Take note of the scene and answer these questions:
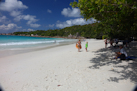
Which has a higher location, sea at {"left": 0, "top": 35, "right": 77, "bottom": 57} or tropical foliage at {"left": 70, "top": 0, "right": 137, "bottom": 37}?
tropical foliage at {"left": 70, "top": 0, "right": 137, "bottom": 37}

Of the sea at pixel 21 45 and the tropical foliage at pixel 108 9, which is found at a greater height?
the tropical foliage at pixel 108 9

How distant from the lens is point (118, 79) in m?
3.80

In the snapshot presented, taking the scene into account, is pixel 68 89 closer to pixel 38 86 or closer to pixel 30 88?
pixel 38 86

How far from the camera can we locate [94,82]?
144 inches

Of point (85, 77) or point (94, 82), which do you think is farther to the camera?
point (85, 77)

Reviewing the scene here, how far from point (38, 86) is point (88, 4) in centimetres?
405

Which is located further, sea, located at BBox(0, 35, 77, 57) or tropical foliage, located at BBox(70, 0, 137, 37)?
sea, located at BBox(0, 35, 77, 57)

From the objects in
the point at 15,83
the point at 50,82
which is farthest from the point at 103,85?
the point at 15,83

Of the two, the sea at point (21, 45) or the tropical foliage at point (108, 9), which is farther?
the sea at point (21, 45)

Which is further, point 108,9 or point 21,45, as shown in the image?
point 21,45

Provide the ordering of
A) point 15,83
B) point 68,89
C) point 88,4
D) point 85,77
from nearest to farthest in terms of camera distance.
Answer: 1. point 68,89
2. point 15,83
3. point 85,77
4. point 88,4

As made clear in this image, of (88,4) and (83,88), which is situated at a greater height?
(88,4)

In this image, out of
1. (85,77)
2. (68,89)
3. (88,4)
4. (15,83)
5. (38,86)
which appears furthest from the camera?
(88,4)

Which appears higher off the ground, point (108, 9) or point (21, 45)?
point (108, 9)
